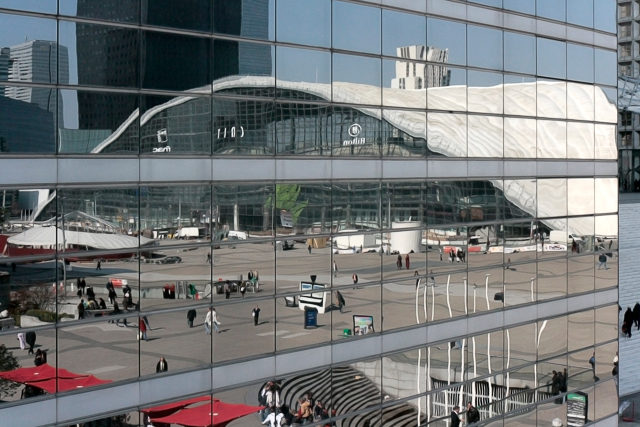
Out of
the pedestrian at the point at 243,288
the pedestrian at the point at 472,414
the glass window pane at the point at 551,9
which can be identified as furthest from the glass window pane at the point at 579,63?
the pedestrian at the point at 243,288

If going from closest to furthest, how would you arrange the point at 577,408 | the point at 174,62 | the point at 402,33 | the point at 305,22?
the point at 174,62, the point at 305,22, the point at 402,33, the point at 577,408

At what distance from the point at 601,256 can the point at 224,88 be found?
15.9 m

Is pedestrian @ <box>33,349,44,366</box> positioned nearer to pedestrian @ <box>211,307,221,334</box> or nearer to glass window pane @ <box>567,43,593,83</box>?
pedestrian @ <box>211,307,221,334</box>

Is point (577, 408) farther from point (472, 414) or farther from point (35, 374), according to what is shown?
point (35, 374)

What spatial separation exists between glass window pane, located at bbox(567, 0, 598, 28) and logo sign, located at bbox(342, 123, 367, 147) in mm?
10345

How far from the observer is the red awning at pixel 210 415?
51.6ft

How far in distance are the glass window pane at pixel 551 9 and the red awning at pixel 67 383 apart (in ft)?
55.1

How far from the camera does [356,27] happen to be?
19297 mm

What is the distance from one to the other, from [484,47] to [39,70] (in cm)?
1286

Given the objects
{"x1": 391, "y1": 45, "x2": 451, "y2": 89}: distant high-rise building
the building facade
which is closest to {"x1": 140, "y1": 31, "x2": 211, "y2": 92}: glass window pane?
the building facade

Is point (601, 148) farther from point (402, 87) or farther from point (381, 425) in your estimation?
point (381, 425)

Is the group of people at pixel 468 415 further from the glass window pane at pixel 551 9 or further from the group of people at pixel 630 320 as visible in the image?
the group of people at pixel 630 320

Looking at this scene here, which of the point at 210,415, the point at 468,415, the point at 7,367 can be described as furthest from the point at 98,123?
the point at 468,415

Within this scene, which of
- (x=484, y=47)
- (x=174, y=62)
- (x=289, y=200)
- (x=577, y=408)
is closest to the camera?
(x=174, y=62)
